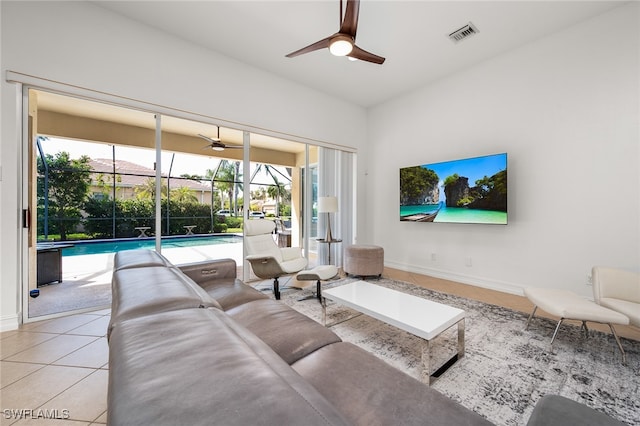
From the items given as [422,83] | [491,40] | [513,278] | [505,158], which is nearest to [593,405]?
[513,278]

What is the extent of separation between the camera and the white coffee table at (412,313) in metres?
1.61

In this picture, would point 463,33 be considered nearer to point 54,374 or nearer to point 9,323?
point 54,374

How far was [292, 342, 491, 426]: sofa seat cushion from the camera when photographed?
0.84 m

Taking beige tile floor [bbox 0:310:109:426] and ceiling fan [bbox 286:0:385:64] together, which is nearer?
beige tile floor [bbox 0:310:109:426]

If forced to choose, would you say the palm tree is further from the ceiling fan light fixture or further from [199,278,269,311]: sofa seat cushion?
the ceiling fan light fixture

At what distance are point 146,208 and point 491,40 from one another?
498cm

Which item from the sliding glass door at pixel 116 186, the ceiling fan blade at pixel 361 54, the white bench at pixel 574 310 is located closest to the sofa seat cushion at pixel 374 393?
the white bench at pixel 574 310

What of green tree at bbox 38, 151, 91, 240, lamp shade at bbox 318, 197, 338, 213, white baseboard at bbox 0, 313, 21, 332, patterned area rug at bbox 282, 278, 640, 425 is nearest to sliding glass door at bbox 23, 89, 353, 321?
green tree at bbox 38, 151, 91, 240

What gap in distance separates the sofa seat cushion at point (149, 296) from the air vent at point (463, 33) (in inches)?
152

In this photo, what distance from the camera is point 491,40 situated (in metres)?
3.18

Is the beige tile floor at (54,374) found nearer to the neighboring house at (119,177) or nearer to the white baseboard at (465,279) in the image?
the neighboring house at (119,177)

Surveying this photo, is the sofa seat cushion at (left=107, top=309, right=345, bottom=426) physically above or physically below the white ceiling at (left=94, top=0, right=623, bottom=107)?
below

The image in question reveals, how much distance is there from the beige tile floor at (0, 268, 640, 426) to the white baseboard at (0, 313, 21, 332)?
2.5 inches

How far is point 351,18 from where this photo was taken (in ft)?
6.88
